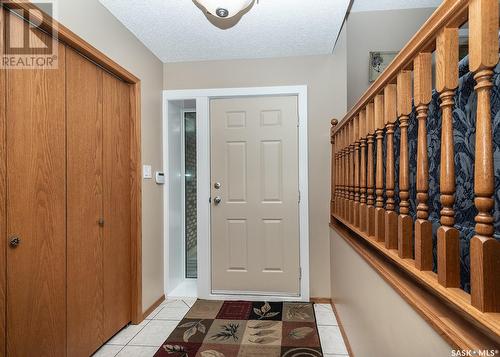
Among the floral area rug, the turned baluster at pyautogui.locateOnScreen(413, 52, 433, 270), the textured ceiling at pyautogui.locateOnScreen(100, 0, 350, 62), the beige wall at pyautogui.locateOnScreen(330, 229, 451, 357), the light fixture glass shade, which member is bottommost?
the floral area rug

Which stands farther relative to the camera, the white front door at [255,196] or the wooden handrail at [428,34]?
the white front door at [255,196]

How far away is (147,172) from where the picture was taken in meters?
2.40

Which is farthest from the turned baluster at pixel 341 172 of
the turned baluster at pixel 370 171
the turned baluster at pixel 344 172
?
the turned baluster at pixel 370 171

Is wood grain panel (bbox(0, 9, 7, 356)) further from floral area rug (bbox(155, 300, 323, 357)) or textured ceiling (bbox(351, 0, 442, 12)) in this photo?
textured ceiling (bbox(351, 0, 442, 12))

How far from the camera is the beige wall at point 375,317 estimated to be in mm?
849

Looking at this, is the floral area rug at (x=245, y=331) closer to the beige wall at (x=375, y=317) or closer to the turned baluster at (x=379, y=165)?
the beige wall at (x=375, y=317)

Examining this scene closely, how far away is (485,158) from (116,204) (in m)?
2.11

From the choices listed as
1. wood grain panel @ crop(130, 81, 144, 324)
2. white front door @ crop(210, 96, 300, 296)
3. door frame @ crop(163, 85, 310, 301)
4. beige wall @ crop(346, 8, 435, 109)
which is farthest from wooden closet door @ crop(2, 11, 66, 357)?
beige wall @ crop(346, 8, 435, 109)

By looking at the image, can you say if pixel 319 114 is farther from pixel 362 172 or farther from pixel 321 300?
pixel 321 300

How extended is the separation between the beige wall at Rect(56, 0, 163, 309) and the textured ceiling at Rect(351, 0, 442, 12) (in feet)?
6.43

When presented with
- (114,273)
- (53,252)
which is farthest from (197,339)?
(53,252)

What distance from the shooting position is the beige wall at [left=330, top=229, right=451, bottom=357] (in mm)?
849

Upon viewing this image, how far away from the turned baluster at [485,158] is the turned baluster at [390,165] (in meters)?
0.49

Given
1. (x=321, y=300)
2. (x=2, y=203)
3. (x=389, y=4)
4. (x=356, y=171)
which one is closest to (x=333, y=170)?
(x=356, y=171)
